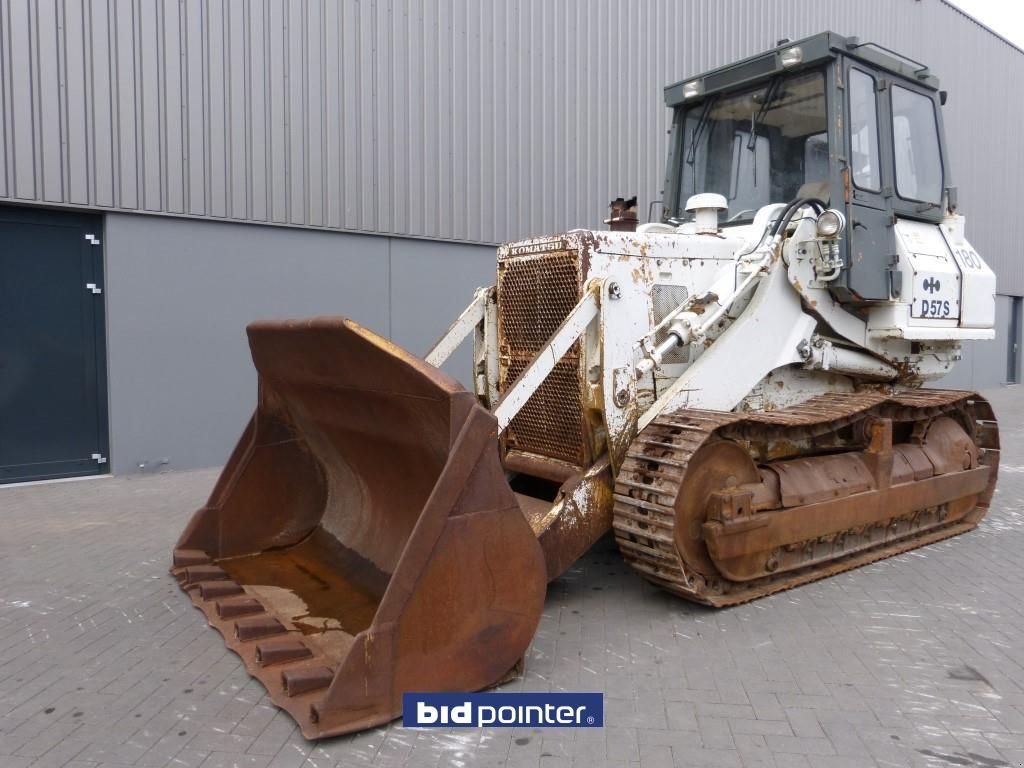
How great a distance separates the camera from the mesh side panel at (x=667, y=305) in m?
4.66

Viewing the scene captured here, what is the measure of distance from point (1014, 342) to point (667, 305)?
1975 cm

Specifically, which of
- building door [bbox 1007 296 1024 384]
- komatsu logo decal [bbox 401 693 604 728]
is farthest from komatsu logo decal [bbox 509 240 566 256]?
building door [bbox 1007 296 1024 384]

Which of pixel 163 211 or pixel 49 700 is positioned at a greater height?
pixel 163 211

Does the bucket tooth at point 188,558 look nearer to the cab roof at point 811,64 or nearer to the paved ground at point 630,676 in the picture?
the paved ground at point 630,676

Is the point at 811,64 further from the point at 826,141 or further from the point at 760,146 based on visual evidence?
the point at 760,146

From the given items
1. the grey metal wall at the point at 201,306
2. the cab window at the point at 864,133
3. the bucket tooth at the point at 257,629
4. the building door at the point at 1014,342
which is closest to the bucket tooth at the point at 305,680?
the bucket tooth at the point at 257,629

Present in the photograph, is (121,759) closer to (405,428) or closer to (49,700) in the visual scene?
(49,700)

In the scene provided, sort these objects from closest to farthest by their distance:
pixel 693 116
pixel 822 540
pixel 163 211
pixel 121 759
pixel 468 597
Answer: pixel 121 759 < pixel 468 597 < pixel 822 540 < pixel 693 116 < pixel 163 211

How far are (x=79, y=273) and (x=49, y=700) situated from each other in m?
5.49

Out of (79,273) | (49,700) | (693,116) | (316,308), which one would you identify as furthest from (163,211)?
(49,700)

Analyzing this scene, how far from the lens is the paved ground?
2961 millimetres

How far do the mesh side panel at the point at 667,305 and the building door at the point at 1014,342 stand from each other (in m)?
19.3

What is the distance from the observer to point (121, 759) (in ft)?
9.55

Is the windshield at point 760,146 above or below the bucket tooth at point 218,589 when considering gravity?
above
